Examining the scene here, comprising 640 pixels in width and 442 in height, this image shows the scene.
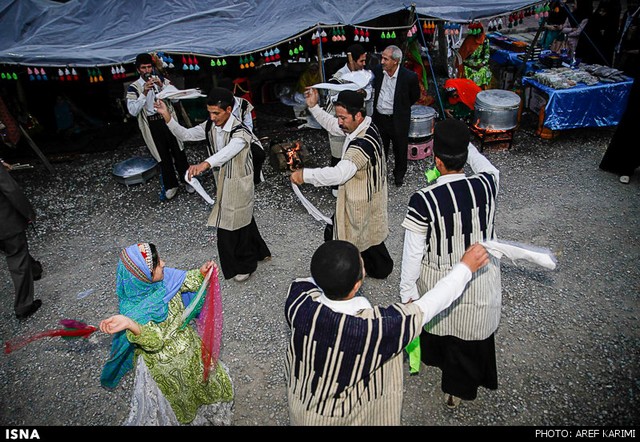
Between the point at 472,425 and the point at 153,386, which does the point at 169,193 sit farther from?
the point at 472,425

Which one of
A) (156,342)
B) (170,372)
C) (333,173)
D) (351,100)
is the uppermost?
(351,100)

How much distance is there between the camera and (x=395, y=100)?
220 inches

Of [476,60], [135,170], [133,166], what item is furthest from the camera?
[476,60]

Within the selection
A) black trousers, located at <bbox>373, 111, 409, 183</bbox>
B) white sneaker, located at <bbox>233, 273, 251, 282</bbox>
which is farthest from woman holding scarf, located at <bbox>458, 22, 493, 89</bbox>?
white sneaker, located at <bbox>233, 273, 251, 282</bbox>

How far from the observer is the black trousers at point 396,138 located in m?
5.80

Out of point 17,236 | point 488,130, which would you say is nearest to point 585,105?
point 488,130

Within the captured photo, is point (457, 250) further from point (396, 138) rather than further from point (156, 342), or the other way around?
point (396, 138)

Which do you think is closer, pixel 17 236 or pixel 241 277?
pixel 17 236

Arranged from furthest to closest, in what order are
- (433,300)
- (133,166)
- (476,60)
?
(476,60), (133,166), (433,300)

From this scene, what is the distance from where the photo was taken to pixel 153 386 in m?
2.63

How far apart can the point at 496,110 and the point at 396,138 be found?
1720 mm

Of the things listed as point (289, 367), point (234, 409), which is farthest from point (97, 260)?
point (289, 367)

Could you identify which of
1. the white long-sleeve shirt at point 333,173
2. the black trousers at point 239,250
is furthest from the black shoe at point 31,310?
the white long-sleeve shirt at point 333,173

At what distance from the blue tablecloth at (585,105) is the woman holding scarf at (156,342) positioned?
6.04 m
